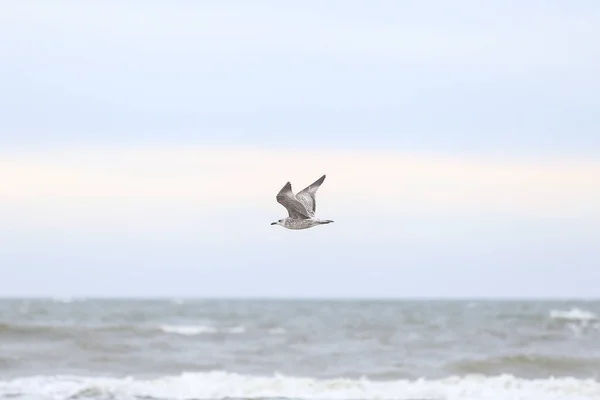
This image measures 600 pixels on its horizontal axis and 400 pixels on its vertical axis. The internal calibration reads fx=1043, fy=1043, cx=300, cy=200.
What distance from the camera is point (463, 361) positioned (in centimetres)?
2166

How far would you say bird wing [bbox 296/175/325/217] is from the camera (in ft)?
38.9

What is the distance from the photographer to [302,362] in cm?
2158

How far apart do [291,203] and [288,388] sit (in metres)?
7.30

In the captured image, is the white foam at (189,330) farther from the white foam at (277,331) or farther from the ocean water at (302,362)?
the white foam at (277,331)

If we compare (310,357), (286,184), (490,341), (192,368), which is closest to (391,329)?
(490,341)

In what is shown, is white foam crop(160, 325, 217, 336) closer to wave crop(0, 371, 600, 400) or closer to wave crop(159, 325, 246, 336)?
wave crop(159, 325, 246, 336)

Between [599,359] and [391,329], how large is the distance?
775cm

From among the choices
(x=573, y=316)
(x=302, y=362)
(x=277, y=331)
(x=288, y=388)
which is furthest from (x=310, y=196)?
(x=573, y=316)

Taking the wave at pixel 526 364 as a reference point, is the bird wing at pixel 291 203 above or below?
above

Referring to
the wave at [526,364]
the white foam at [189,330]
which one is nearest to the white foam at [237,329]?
the white foam at [189,330]

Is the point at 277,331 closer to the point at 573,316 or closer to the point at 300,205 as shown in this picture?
the point at 573,316

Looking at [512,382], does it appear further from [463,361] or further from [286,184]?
[286,184]

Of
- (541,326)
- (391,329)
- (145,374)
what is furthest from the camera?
(541,326)

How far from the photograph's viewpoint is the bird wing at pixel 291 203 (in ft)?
37.8
